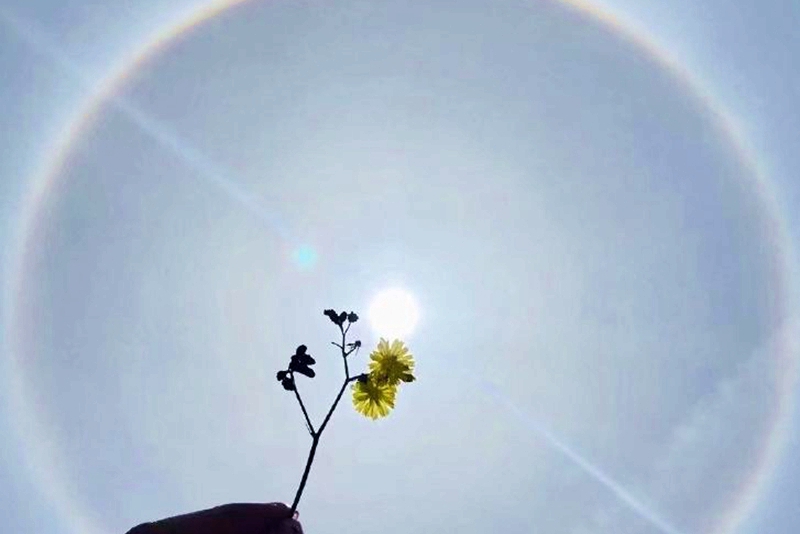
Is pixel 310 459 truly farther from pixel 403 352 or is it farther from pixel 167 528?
pixel 403 352

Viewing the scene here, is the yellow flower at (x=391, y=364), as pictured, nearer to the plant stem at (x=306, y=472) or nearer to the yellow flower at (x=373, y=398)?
the yellow flower at (x=373, y=398)

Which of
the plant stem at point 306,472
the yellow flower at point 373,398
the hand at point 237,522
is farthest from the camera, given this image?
the yellow flower at point 373,398

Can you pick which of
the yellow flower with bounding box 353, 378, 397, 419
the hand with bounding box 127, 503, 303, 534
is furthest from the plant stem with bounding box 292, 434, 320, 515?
the yellow flower with bounding box 353, 378, 397, 419

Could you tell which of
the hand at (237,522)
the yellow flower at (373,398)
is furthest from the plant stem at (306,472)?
the yellow flower at (373,398)

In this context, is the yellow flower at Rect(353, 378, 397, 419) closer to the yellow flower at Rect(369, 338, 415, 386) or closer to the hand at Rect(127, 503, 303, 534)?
the yellow flower at Rect(369, 338, 415, 386)

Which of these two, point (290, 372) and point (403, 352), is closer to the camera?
point (290, 372)

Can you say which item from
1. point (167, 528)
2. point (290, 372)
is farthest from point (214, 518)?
point (290, 372)

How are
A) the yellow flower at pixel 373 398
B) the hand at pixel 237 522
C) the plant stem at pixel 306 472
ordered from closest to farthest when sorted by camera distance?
the plant stem at pixel 306 472 → the hand at pixel 237 522 → the yellow flower at pixel 373 398
